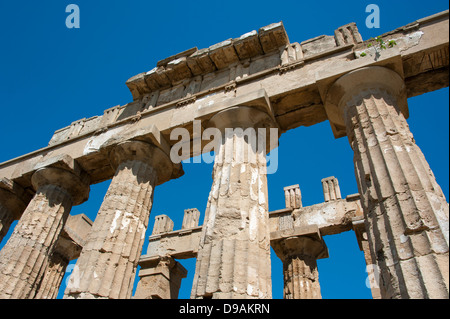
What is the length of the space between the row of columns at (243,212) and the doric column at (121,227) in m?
0.02

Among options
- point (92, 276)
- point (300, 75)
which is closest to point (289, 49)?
point (300, 75)

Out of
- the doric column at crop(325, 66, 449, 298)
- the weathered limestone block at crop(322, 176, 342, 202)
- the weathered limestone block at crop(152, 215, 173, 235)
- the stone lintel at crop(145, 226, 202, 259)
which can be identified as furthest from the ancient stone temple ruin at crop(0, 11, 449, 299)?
the weathered limestone block at crop(152, 215, 173, 235)

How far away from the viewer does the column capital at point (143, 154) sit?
937cm

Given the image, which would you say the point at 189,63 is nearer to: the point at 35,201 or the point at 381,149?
the point at 35,201

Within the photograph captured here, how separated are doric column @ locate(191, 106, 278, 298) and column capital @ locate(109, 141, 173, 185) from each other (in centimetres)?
211

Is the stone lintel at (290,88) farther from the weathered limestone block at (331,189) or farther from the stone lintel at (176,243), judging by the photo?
the weathered limestone block at (331,189)

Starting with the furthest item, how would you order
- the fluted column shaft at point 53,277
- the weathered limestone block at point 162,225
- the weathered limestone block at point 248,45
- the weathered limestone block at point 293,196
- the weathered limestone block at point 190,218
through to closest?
the weathered limestone block at point 162,225
the weathered limestone block at point 190,218
the weathered limestone block at point 293,196
the fluted column shaft at point 53,277
the weathered limestone block at point 248,45

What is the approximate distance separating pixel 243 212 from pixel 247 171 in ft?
3.52

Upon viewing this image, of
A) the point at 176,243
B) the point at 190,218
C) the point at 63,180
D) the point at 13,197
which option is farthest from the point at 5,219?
the point at 190,218

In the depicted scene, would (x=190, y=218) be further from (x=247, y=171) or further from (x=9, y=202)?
(x=247, y=171)

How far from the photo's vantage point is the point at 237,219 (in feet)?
20.0

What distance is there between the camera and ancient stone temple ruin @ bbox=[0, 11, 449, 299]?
513cm

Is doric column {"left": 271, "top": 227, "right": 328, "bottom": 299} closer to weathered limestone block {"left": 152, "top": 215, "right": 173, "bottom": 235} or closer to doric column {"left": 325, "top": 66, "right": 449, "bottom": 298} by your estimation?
weathered limestone block {"left": 152, "top": 215, "right": 173, "bottom": 235}

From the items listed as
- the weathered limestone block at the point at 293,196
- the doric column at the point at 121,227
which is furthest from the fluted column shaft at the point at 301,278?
the doric column at the point at 121,227
